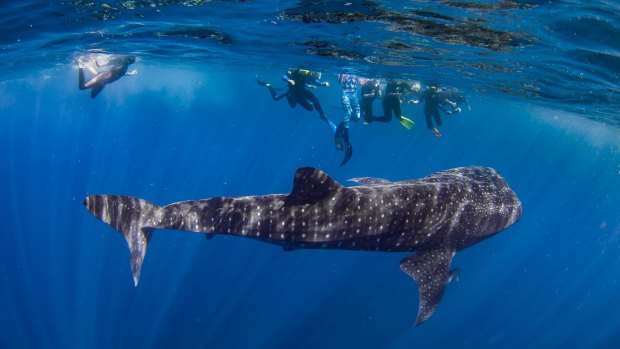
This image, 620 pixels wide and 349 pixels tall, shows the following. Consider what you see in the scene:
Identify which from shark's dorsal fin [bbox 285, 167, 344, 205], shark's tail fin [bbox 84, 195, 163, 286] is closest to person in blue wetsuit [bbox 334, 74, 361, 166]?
shark's dorsal fin [bbox 285, 167, 344, 205]

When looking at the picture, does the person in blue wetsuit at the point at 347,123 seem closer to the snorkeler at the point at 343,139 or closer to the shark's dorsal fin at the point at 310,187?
the snorkeler at the point at 343,139

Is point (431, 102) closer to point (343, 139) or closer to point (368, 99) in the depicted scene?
point (368, 99)

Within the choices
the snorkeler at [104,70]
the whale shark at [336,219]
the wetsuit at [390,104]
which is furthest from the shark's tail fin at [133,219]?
the snorkeler at [104,70]

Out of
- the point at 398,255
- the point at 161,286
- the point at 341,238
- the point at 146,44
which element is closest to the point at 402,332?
the point at 398,255

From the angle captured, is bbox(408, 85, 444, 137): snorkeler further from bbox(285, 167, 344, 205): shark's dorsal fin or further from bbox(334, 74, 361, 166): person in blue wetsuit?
bbox(285, 167, 344, 205): shark's dorsal fin

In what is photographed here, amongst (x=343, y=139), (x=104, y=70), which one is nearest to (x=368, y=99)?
(x=343, y=139)

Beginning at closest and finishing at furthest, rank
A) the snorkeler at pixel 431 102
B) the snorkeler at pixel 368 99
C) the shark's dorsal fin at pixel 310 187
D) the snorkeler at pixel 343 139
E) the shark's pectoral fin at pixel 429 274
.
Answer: the shark's dorsal fin at pixel 310 187
the shark's pectoral fin at pixel 429 274
the snorkeler at pixel 343 139
the snorkeler at pixel 368 99
the snorkeler at pixel 431 102

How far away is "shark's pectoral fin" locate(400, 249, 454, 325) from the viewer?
679 cm

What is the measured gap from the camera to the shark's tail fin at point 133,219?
639 cm

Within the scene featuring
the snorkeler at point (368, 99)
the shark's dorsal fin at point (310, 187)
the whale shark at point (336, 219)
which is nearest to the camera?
the shark's dorsal fin at point (310, 187)

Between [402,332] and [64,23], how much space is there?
789 inches

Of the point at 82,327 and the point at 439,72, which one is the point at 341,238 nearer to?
the point at 439,72

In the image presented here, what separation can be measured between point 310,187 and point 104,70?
21.6 m

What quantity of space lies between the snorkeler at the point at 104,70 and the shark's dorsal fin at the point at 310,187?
43.2 feet
